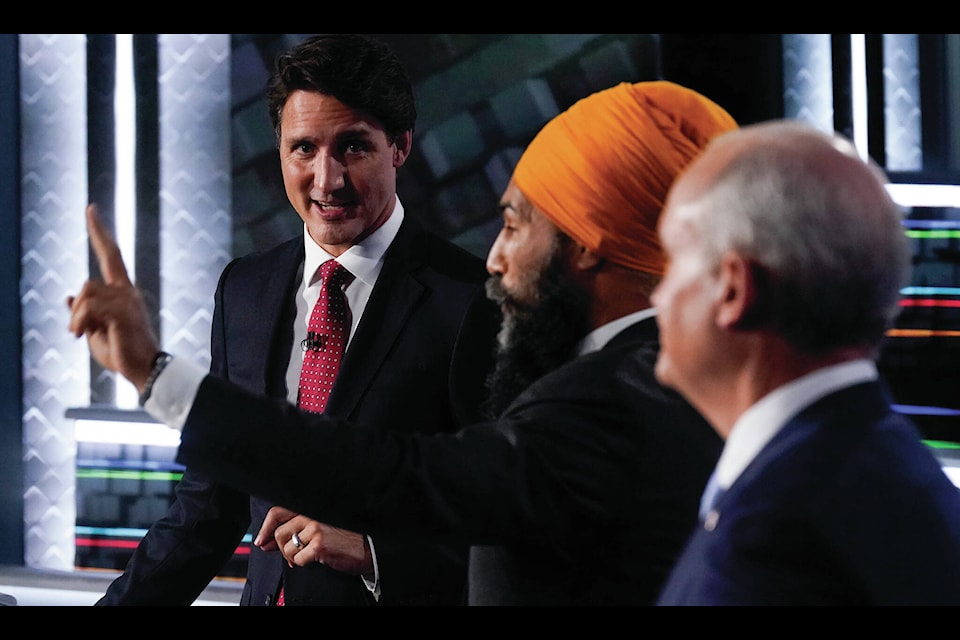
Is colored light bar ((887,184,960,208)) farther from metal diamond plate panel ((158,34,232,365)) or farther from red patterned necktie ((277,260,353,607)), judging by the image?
metal diamond plate panel ((158,34,232,365))

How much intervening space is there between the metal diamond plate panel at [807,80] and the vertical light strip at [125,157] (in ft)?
6.53

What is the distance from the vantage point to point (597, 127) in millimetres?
1562

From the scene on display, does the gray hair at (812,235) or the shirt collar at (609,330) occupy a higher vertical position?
the gray hair at (812,235)

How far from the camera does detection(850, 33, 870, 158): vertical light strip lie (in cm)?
311

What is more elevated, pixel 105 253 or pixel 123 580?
pixel 105 253

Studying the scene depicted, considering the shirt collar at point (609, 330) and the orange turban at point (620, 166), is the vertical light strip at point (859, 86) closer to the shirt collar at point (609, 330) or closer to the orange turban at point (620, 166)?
the orange turban at point (620, 166)

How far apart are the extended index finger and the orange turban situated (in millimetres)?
567

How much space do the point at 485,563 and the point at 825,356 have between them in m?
0.62

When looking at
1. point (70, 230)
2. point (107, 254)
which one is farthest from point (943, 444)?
point (70, 230)

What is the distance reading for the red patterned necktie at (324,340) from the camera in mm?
1990

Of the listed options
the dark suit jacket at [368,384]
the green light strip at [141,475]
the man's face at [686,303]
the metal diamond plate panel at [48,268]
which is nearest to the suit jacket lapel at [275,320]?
the dark suit jacket at [368,384]

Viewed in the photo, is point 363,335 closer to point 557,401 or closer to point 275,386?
point 275,386

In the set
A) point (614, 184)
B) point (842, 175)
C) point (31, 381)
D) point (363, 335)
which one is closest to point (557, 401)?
point (614, 184)

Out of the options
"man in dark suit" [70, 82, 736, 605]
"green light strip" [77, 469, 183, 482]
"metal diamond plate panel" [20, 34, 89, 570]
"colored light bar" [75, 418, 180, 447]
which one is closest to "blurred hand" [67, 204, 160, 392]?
"man in dark suit" [70, 82, 736, 605]
